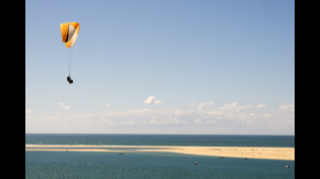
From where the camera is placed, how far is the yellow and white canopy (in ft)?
76.2

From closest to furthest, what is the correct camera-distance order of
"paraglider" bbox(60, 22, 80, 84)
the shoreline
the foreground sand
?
"paraglider" bbox(60, 22, 80, 84) → the shoreline → the foreground sand

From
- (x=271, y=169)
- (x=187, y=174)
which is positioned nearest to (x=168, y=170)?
(x=187, y=174)

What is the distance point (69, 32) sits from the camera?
2378 cm

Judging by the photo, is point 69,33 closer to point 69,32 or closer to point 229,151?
point 69,32

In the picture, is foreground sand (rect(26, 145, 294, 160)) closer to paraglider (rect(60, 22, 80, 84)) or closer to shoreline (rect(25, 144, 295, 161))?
shoreline (rect(25, 144, 295, 161))

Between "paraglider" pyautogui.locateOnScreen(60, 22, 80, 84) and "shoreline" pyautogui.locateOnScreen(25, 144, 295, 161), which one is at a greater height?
"paraglider" pyautogui.locateOnScreen(60, 22, 80, 84)

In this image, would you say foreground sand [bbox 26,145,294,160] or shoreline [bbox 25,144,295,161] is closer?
shoreline [bbox 25,144,295,161]

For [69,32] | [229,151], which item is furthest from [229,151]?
[69,32]

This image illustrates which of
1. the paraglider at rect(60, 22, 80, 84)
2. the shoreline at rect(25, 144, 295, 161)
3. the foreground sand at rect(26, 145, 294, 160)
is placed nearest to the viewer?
the paraglider at rect(60, 22, 80, 84)

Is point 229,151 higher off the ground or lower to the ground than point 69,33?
lower

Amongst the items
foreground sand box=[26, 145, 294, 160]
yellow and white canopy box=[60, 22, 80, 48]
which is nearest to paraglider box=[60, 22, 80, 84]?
yellow and white canopy box=[60, 22, 80, 48]
